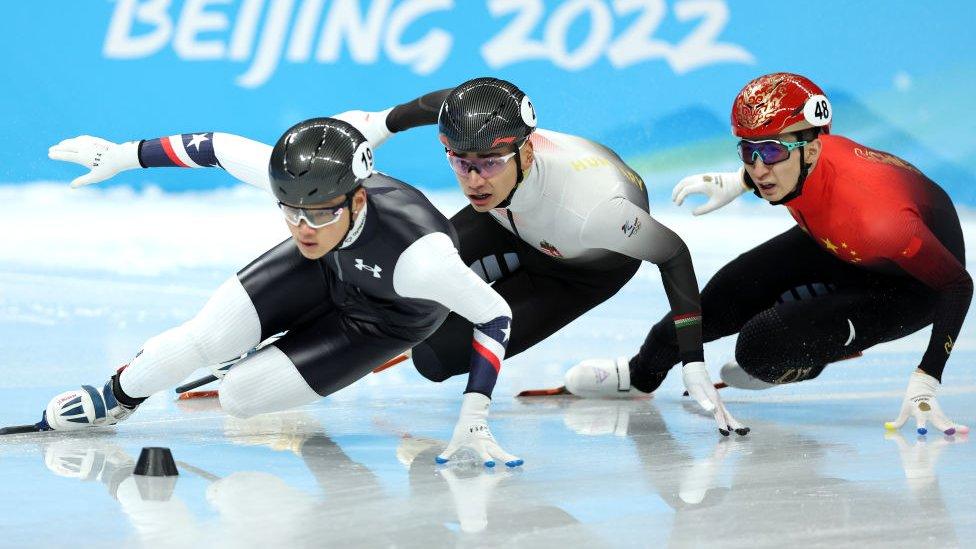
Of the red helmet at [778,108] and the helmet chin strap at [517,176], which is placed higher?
the helmet chin strap at [517,176]

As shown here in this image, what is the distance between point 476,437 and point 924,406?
1773 mm

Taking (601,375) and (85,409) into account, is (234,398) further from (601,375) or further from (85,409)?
(601,375)

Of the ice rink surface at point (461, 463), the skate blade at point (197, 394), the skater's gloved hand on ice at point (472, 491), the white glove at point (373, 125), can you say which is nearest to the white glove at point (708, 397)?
the ice rink surface at point (461, 463)

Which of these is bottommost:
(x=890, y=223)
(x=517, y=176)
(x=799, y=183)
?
(x=890, y=223)

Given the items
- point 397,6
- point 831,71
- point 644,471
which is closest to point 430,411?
point 644,471

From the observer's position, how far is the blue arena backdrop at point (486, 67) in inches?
354

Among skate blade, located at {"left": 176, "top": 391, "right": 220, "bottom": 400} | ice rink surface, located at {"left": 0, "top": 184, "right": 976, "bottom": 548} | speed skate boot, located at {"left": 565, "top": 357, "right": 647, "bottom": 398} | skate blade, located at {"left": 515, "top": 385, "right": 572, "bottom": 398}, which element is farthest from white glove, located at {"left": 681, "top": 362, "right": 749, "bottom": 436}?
skate blade, located at {"left": 176, "top": 391, "right": 220, "bottom": 400}

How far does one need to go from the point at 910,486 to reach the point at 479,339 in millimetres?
1389

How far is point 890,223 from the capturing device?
5055 millimetres

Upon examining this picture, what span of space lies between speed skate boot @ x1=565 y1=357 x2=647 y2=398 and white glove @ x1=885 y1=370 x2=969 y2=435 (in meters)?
1.37

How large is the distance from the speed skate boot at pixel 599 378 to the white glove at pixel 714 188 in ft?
2.59

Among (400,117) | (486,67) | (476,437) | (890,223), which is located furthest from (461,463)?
(486,67)

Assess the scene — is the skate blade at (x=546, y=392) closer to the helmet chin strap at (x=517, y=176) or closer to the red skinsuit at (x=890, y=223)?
the helmet chin strap at (x=517, y=176)

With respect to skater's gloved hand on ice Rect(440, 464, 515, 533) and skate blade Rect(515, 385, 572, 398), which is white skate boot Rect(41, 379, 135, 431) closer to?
skater's gloved hand on ice Rect(440, 464, 515, 533)
